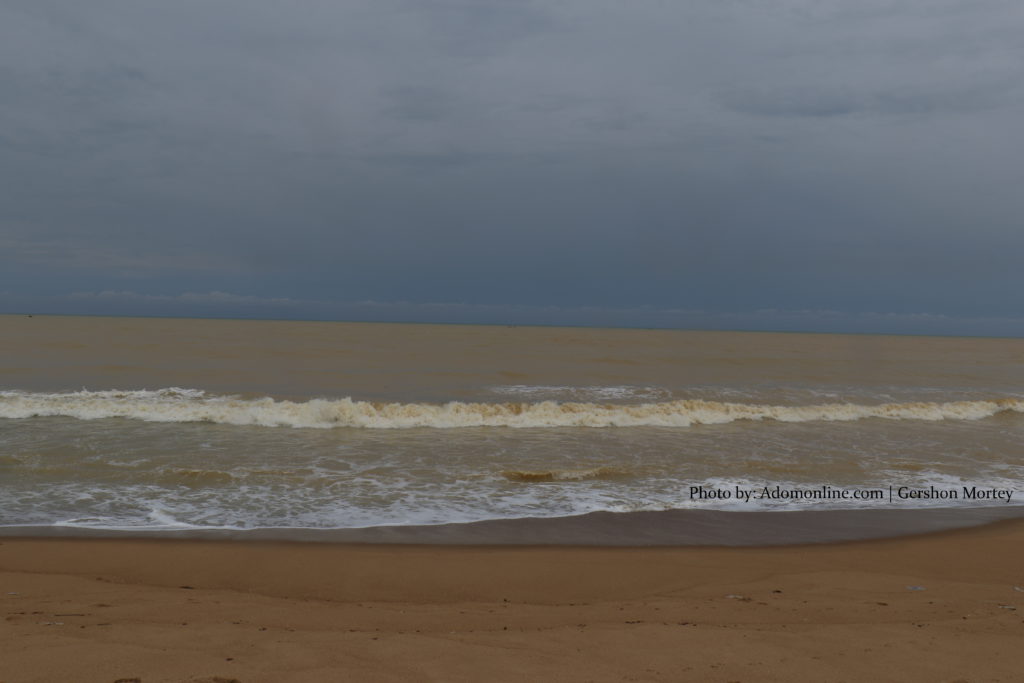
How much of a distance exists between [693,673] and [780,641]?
101 centimetres

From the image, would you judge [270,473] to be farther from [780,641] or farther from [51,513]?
[780,641]

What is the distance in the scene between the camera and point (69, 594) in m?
5.33

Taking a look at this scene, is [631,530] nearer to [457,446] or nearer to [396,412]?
[457,446]

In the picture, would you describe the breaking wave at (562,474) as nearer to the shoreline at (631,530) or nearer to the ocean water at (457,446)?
the ocean water at (457,446)

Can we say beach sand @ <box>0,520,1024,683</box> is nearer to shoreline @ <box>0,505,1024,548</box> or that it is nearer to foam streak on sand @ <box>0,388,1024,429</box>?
shoreline @ <box>0,505,1024,548</box>

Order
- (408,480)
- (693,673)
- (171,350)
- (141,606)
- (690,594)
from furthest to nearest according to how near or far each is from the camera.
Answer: (171,350) → (408,480) → (690,594) → (141,606) → (693,673)

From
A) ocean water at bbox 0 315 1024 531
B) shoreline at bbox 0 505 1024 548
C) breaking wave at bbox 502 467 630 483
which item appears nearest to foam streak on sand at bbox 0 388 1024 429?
ocean water at bbox 0 315 1024 531

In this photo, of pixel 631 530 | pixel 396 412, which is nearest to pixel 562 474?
pixel 631 530

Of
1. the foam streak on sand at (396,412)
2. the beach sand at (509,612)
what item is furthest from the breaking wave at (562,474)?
the foam streak on sand at (396,412)

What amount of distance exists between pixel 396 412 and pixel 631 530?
9748 millimetres

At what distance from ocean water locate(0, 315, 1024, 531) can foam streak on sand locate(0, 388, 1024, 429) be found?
8 centimetres

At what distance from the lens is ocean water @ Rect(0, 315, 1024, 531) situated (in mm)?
8797

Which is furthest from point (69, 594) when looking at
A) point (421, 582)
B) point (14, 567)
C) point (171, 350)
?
point (171, 350)

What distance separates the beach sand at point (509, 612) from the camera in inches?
151
